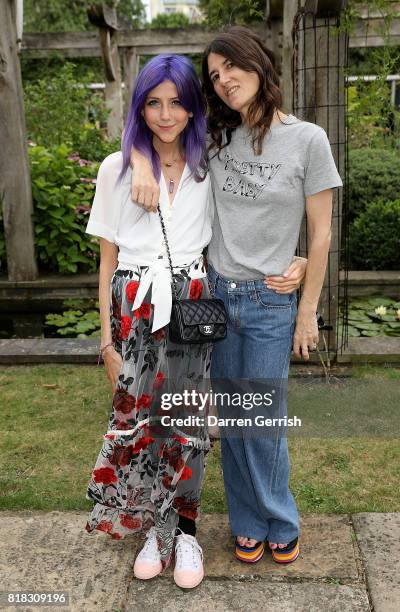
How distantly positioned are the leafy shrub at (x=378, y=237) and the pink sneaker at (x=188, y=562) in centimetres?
414

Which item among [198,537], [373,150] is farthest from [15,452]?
[373,150]

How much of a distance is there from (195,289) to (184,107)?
0.56 metres

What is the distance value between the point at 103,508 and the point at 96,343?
209 cm

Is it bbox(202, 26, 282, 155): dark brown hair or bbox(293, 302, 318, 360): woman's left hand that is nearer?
bbox(202, 26, 282, 155): dark brown hair

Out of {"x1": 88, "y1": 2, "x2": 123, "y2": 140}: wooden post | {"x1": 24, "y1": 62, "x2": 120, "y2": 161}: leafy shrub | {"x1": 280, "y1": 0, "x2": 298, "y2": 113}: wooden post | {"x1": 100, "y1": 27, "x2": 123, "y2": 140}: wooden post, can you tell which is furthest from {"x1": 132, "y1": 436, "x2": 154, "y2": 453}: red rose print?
{"x1": 100, "y1": 27, "x2": 123, "y2": 140}: wooden post

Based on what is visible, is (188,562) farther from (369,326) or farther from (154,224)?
(369,326)

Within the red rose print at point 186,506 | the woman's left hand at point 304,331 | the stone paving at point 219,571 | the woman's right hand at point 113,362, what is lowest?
the stone paving at point 219,571

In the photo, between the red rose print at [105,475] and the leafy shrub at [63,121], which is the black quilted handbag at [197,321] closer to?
the red rose print at [105,475]

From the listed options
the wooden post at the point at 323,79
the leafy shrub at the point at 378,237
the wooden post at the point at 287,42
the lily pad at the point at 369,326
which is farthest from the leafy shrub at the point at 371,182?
the wooden post at the point at 323,79

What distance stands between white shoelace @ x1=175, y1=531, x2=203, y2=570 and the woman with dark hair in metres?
0.21

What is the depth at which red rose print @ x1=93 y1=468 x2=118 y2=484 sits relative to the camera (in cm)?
220

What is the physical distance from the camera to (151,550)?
2225 mm

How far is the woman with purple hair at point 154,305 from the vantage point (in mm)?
1997

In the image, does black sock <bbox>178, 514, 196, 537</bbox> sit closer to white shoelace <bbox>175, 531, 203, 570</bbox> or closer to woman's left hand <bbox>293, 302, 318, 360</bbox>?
white shoelace <bbox>175, 531, 203, 570</bbox>
